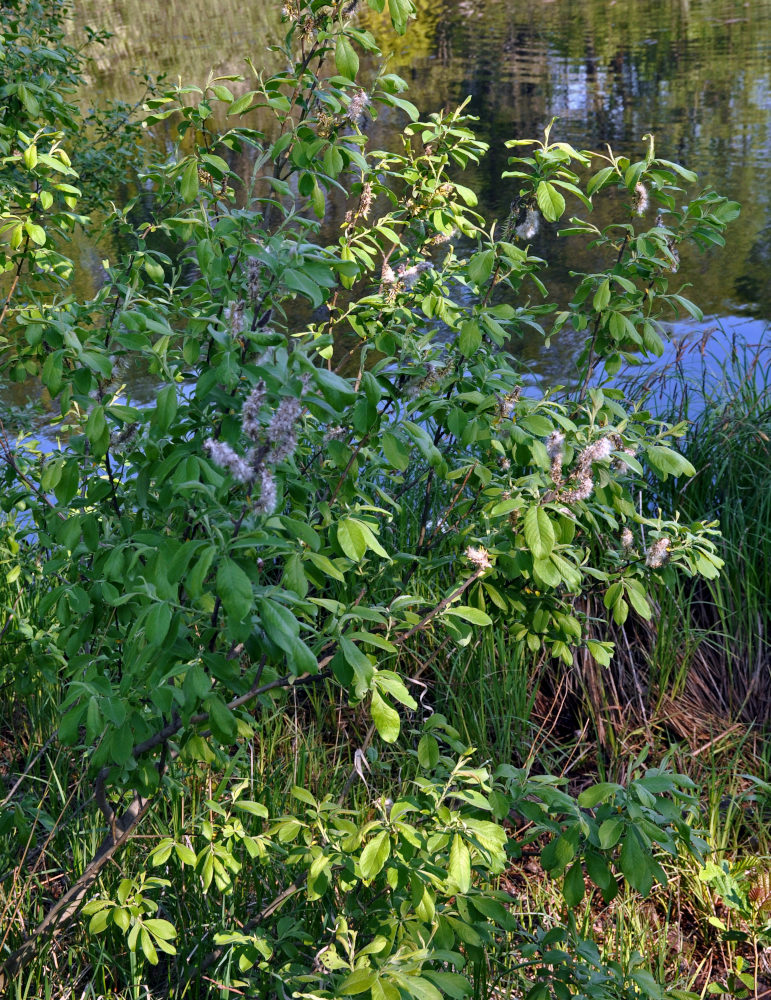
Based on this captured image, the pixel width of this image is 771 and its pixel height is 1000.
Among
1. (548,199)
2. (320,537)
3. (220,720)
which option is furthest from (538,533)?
(548,199)

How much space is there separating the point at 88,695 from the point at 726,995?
5.74ft

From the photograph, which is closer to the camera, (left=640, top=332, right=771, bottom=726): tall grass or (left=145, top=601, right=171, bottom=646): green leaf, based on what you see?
(left=145, top=601, right=171, bottom=646): green leaf

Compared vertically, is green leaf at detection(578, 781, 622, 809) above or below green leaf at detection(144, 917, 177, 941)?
above

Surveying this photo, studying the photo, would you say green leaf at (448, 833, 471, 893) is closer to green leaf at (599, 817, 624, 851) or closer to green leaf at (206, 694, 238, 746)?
green leaf at (599, 817, 624, 851)

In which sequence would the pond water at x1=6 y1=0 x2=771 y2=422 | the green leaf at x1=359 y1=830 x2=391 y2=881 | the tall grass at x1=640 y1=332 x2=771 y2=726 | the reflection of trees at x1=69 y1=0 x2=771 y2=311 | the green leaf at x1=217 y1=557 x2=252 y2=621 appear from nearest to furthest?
the green leaf at x1=217 y1=557 x2=252 y2=621 < the green leaf at x1=359 y1=830 x2=391 y2=881 < the tall grass at x1=640 y1=332 x2=771 y2=726 < the pond water at x1=6 y1=0 x2=771 y2=422 < the reflection of trees at x1=69 y1=0 x2=771 y2=311

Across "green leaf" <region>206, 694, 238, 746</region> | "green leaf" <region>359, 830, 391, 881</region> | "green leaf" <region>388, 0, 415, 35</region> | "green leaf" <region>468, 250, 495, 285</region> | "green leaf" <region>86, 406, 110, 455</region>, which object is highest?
"green leaf" <region>388, 0, 415, 35</region>

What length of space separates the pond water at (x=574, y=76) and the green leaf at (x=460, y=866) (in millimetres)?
2489

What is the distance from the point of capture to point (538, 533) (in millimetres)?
1794

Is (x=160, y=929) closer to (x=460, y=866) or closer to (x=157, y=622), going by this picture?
(x=460, y=866)

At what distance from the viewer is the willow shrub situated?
1.62 metres

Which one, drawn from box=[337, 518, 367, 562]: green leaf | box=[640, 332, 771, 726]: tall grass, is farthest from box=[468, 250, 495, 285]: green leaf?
box=[640, 332, 771, 726]: tall grass

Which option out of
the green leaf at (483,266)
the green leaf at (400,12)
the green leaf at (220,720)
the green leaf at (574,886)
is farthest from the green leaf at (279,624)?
the green leaf at (400,12)

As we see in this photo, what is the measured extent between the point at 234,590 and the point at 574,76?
15776mm

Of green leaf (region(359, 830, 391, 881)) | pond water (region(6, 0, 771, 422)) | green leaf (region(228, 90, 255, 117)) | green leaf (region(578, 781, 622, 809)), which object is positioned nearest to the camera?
green leaf (region(359, 830, 391, 881))
